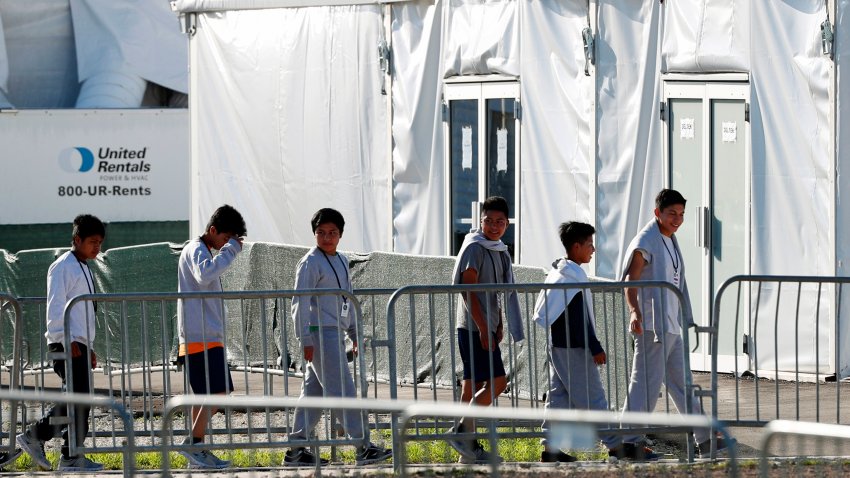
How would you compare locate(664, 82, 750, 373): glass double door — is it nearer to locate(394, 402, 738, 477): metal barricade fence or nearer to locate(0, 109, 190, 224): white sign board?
locate(394, 402, 738, 477): metal barricade fence

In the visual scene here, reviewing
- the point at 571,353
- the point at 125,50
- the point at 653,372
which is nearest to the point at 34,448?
the point at 571,353

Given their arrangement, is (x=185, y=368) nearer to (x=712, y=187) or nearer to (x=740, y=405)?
(x=740, y=405)

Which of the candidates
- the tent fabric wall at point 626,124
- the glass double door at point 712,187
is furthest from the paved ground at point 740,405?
the tent fabric wall at point 626,124

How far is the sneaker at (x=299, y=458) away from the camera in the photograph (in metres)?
9.38

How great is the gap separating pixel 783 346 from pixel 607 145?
2344 mm

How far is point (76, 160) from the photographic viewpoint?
31328 mm

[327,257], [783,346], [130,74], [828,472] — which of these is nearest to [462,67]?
[783,346]

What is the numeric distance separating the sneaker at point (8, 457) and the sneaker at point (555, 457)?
3.30 metres

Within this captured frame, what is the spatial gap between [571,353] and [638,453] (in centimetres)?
70

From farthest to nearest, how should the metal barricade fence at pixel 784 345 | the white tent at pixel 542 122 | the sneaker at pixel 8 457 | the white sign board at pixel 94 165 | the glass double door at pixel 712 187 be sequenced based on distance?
the white sign board at pixel 94 165, the glass double door at pixel 712 187, the white tent at pixel 542 122, the metal barricade fence at pixel 784 345, the sneaker at pixel 8 457

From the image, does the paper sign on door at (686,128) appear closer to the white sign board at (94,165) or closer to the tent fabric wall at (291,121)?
the tent fabric wall at (291,121)

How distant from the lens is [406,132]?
594 inches

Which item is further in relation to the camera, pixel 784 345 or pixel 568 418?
pixel 784 345

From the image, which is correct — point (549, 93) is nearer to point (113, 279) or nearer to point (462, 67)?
point (462, 67)
